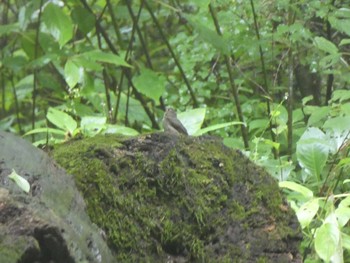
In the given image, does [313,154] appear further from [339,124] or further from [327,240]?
[327,240]

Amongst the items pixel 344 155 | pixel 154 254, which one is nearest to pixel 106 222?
pixel 154 254

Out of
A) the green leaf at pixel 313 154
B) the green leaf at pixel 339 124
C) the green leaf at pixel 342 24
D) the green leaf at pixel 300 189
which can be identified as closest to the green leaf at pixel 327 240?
the green leaf at pixel 300 189

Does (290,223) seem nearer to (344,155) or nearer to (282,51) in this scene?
(344,155)

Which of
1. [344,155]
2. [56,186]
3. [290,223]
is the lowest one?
[344,155]

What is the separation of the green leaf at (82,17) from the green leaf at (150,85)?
501 millimetres

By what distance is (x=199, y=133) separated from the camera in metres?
2.37

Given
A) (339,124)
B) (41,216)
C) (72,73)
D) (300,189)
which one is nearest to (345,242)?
(300,189)

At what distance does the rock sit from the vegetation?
1.66 feet

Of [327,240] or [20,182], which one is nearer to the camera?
[20,182]

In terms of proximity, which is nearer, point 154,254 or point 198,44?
point 154,254

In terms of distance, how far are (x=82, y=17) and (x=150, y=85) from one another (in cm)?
65

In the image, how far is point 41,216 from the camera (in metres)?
1.54

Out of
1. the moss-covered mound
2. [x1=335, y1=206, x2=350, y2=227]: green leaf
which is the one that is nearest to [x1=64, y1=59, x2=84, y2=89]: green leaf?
the moss-covered mound

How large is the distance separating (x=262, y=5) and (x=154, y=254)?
1.87 m
